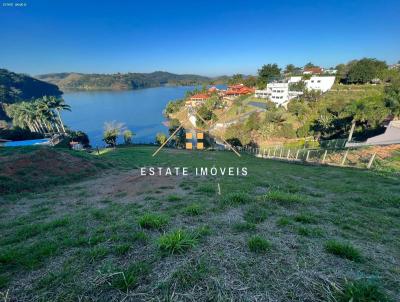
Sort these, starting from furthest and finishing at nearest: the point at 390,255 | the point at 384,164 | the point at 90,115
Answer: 1. the point at 90,115
2. the point at 384,164
3. the point at 390,255

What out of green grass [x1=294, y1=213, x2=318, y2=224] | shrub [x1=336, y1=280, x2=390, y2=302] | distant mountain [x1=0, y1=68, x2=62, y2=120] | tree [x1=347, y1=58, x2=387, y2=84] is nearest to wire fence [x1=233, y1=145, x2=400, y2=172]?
green grass [x1=294, y1=213, x2=318, y2=224]

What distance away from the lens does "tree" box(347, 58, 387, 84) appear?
63469mm

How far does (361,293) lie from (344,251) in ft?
3.19

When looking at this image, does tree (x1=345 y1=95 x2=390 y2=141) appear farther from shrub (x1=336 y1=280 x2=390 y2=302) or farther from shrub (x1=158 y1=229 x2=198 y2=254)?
shrub (x1=158 y1=229 x2=198 y2=254)

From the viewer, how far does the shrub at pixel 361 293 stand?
7.74 feet

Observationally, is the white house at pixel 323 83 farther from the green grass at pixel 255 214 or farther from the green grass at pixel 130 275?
the green grass at pixel 130 275

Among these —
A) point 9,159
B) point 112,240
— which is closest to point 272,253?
point 112,240

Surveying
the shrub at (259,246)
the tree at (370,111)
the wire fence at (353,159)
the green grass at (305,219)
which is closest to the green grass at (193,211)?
the shrub at (259,246)

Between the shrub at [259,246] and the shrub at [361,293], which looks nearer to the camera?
the shrub at [361,293]

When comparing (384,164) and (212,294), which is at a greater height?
(212,294)

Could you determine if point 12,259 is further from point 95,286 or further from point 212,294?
point 212,294

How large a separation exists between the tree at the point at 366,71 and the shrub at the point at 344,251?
8112 cm

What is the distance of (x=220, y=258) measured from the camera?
320 cm

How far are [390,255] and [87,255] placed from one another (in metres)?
4.99
